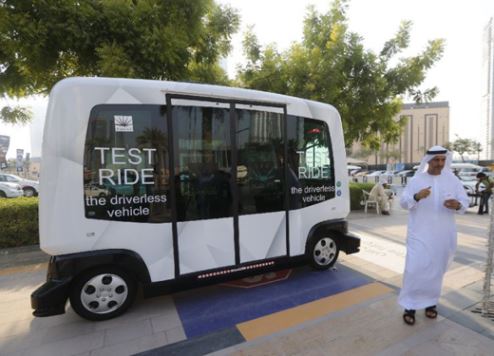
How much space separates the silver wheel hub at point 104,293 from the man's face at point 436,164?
3.63 m

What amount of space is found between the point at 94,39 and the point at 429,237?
5.96 metres

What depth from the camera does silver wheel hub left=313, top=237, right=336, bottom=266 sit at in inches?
164

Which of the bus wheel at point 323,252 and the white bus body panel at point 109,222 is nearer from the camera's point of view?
the white bus body panel at point 109,222

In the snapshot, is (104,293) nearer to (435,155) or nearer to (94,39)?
(435,155)

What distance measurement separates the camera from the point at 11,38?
4422mm

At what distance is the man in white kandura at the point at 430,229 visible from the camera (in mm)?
2746

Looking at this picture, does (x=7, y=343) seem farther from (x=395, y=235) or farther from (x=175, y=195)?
(x=395, y=235)

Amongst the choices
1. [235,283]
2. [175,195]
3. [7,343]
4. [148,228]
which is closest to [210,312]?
[235,283]

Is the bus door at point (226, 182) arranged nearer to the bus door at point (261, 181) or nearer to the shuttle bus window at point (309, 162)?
the bus door at point (261, 181)

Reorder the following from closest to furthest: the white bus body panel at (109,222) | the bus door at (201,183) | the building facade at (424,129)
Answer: the white bus body panel at (109,222) < the bus door at (201,183) < the building facade at (424,129)

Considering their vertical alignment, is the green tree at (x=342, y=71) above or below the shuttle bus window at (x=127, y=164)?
above

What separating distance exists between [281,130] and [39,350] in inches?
142

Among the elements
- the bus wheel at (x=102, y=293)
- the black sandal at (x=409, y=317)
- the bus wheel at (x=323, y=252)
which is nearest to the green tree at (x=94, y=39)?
the bus wheel at (x=102, y=293)

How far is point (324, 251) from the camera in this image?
4.22 meters
